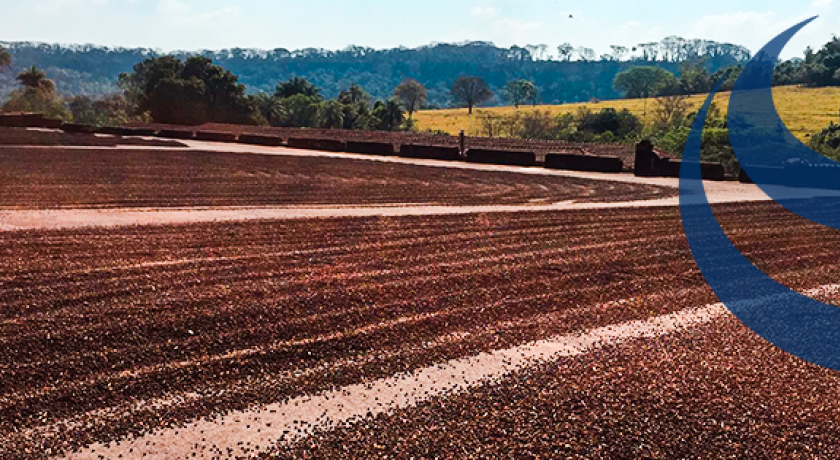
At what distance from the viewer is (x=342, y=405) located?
6.71 metres

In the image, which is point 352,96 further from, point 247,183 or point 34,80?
point 247,183

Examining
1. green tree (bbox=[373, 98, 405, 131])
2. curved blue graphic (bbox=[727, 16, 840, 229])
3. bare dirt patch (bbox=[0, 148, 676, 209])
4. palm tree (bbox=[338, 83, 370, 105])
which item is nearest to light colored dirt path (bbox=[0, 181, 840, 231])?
bare dirt patch (bbox=[0, 148, 676, 209])

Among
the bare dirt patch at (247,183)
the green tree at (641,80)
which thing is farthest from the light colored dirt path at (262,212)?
the green tree at (641,80)

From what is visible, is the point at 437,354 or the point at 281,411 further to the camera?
the point at 437,354

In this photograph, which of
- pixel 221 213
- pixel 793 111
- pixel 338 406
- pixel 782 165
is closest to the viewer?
pixel 338 406

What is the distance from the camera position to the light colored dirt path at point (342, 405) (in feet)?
19.3

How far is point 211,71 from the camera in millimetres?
85312

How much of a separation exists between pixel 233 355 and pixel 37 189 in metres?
14.3

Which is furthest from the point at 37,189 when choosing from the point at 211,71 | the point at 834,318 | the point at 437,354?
the point at 211,71

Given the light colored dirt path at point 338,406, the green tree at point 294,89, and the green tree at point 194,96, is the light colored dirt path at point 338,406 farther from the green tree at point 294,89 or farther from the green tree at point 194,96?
the green tree at point 294,89

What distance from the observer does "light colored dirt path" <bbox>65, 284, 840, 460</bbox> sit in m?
5.88

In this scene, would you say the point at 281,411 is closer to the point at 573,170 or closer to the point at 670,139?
the point at 573,170

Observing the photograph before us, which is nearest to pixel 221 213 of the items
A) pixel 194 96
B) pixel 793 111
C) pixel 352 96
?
pixel 194 96

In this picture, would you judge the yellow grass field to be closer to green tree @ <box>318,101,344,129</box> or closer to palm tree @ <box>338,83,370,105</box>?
palm tree @ <box>338,83,370,105</box>
